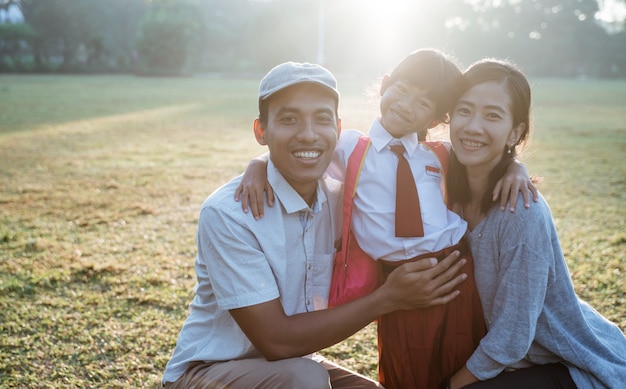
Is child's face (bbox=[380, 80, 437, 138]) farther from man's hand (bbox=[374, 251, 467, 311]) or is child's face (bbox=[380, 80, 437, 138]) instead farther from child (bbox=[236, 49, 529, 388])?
man's hand (bbox=[374, 251, 467, 311])

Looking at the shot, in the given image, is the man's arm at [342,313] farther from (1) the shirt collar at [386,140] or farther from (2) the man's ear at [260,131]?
(2) the man's ear at [260,131]

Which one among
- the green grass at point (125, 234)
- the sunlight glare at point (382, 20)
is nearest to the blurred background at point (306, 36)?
the sunlight glare at point (382, 20)

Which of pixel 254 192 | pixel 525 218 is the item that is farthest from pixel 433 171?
pixel 254 192

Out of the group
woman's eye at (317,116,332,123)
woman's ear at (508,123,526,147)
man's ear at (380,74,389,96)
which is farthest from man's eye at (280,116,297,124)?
woman's ear at (508,123,526,147)

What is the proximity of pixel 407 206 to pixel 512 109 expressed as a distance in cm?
64

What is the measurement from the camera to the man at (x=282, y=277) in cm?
207

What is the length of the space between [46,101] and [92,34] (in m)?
33.5

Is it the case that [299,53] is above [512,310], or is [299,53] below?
above

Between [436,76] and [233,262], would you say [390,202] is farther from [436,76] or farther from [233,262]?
[233,262]

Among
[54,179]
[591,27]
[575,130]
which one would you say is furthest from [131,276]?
[591,27]

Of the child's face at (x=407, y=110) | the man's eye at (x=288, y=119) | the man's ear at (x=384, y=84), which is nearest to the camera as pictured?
the man's eye at (x=288, y=119)

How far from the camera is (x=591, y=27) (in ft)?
191

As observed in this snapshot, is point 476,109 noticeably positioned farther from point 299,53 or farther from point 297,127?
point 299,53

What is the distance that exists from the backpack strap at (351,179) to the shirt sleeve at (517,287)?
662 mm
